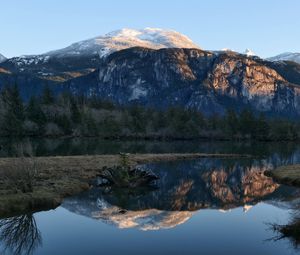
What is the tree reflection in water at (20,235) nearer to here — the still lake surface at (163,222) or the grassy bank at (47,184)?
the still lake surface at (163,222)

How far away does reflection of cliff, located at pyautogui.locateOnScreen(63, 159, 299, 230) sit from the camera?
1347 inches

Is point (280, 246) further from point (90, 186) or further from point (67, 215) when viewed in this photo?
point (90, 186)

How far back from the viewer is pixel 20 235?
27188 mm

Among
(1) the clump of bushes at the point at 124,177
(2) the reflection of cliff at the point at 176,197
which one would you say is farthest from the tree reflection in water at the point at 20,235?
(1) the clump of bushes at the point at 124,177

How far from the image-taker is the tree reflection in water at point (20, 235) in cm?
2438

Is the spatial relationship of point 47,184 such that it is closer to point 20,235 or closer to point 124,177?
point 124,177

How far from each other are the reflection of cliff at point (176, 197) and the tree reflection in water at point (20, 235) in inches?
238

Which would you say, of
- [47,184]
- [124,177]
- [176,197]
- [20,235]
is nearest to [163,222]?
[20,235]

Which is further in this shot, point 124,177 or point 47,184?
point 124,177

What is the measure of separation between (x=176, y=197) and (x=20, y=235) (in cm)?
2095

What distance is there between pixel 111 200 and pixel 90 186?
296 inches

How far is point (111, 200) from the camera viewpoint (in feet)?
135

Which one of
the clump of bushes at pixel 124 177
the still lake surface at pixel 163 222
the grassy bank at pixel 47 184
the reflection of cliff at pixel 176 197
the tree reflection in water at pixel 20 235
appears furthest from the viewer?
the clump of bushes at pixel 124 177

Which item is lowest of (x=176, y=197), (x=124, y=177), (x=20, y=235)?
(x=176, y=197)
